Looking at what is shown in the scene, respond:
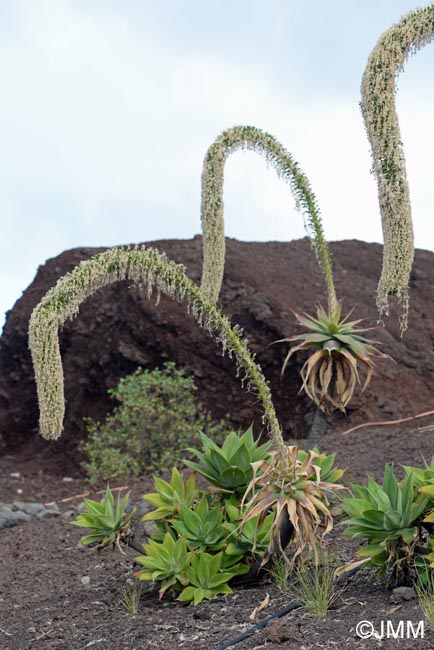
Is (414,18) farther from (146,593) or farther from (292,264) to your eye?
(292,264)

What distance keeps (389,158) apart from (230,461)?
6.94 feet

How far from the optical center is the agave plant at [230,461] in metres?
5.36

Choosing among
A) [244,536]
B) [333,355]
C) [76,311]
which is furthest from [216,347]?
[76,311]

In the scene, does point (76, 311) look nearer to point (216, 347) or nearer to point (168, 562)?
point (168, 562)

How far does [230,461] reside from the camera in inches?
211

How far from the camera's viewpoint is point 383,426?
34.8 ft

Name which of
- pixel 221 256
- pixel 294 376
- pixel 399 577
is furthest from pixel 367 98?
pixel 294 376

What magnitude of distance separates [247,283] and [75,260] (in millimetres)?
3583

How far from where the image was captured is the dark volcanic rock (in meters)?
12.2

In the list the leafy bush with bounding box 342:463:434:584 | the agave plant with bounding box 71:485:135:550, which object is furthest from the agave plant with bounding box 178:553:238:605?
the leafy bush with bounding box 342:463:434:584

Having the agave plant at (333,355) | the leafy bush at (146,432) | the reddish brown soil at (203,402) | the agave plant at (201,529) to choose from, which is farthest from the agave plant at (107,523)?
the leafy bush at (146,432)

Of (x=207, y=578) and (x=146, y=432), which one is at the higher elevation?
(x=146, y=432)

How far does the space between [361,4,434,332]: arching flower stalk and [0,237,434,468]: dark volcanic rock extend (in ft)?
19.1

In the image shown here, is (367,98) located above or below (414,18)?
below
